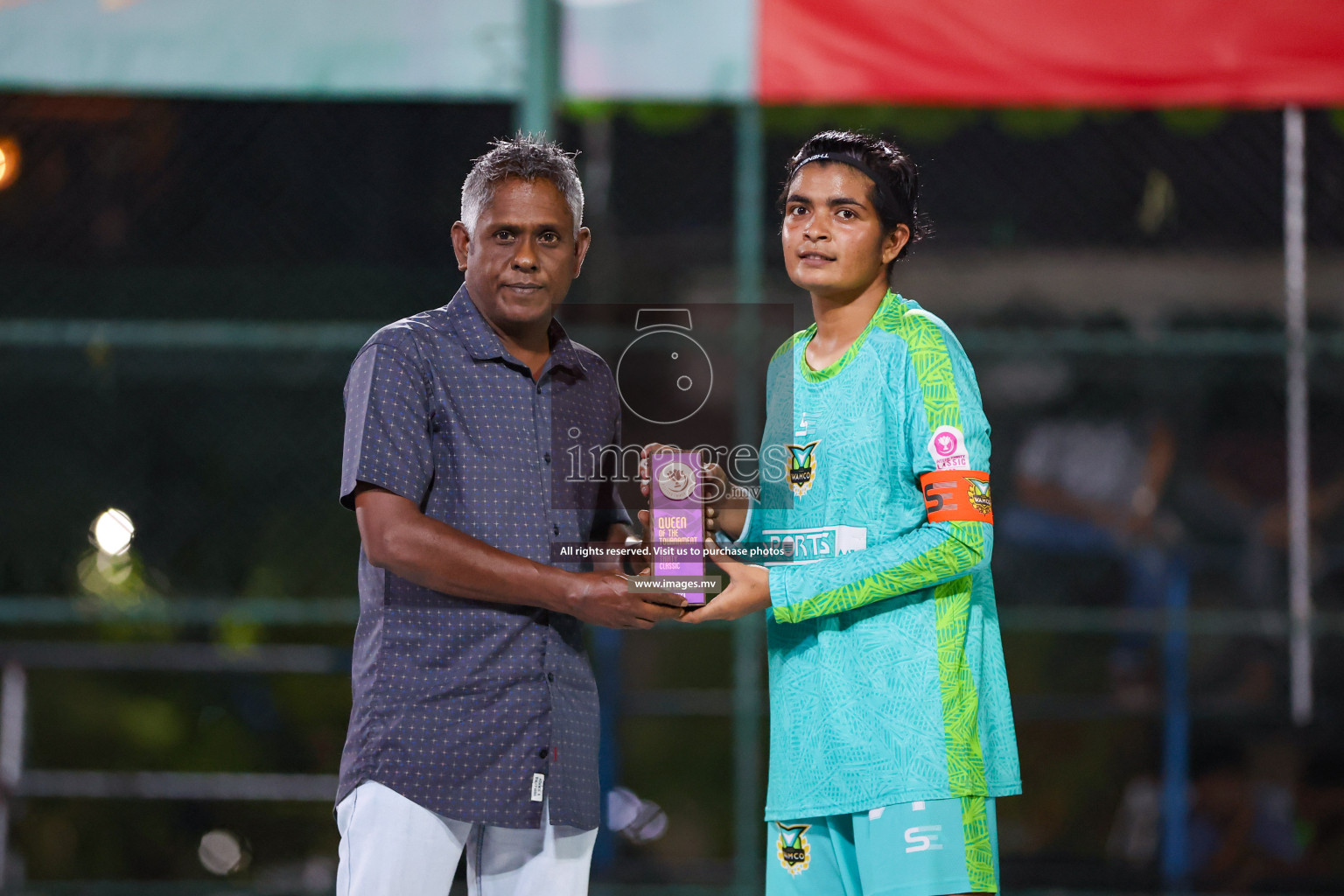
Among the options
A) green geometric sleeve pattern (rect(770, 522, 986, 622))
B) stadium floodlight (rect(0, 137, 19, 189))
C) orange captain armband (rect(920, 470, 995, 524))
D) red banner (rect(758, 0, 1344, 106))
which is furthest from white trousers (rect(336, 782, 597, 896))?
stadium floodlight (rect(0, 137, 19, 189))

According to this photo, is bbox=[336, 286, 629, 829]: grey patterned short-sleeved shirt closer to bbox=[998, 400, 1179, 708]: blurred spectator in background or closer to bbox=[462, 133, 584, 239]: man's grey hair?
bbox=[462, 133, 584, 239]: man's grey hair

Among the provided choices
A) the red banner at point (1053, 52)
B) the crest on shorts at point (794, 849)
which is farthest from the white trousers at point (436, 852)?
the red banner at point (1053, 52)

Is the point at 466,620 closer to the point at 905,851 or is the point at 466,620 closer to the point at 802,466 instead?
the point at 802,466

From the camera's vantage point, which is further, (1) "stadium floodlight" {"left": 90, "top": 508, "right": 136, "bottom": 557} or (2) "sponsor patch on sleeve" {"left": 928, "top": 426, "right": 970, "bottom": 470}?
(1) "stadium floodlight" {"left": 90, "top": 508, "right": 136, "bottom": 557}

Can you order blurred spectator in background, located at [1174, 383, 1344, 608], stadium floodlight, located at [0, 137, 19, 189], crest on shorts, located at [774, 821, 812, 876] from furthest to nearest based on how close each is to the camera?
1. blurred spectator in background, located at [1174, 383, 1344, 608]
2. stadium floodlight, located at [0, 137, 19, 189]
3. crest on shorts, located at [774, 821, 812, 876]

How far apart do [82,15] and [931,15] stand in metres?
3.23

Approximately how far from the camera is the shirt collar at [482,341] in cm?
245

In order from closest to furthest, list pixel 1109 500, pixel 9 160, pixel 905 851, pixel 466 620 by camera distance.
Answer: pixel 905 851, pixel 466 620, pixel 9 160, pixel 1109 500

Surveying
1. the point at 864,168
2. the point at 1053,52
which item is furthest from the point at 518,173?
the point at 1053,52

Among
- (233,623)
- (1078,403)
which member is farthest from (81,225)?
(1078,403)

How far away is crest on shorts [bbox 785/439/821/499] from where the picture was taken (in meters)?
2.43

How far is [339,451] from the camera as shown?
556cm

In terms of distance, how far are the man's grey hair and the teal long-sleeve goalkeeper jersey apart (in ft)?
1.89

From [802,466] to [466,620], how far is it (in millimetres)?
671
